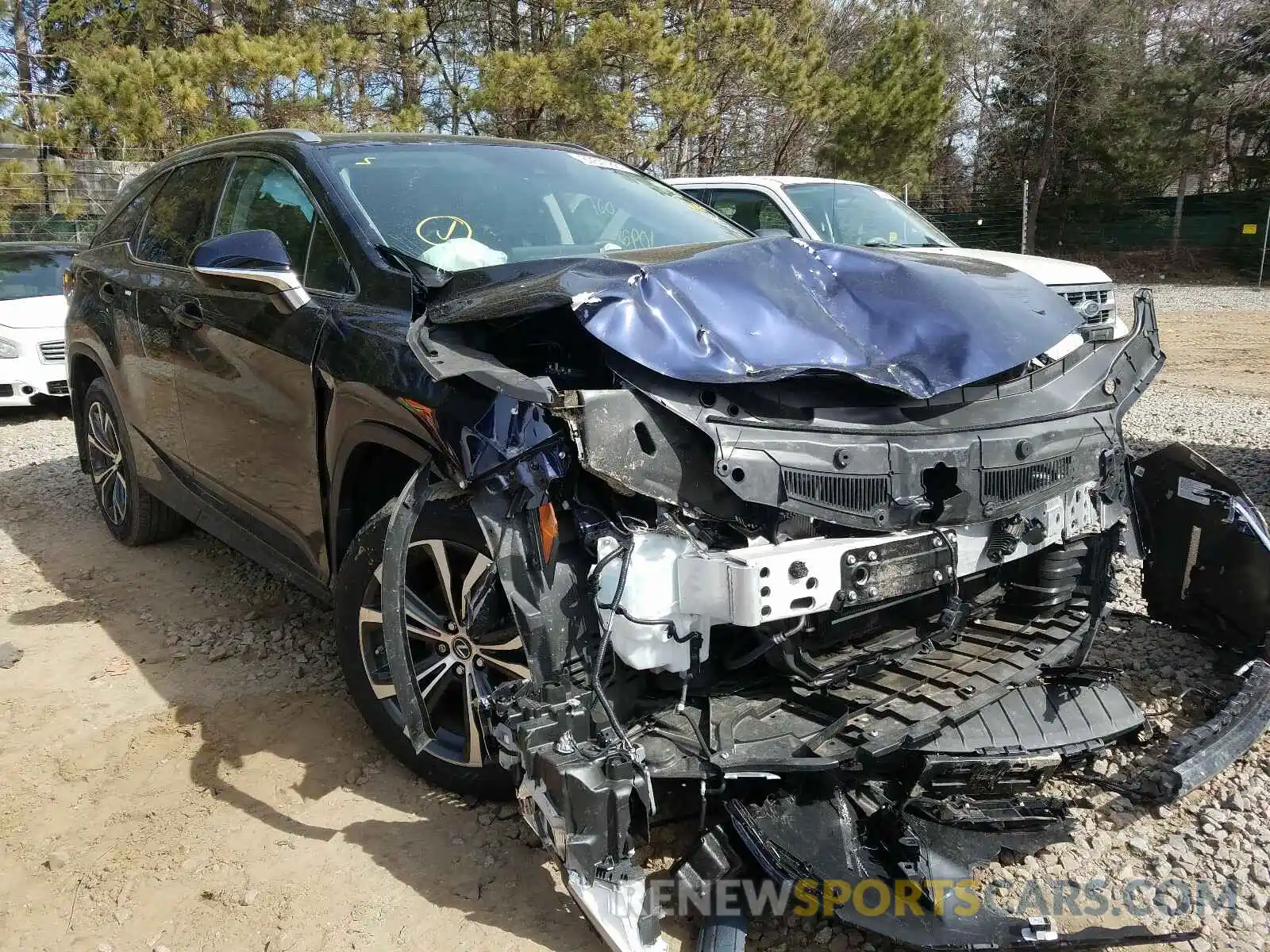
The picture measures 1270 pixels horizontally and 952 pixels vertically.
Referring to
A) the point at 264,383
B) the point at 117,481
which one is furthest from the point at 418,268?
the point at 117,481

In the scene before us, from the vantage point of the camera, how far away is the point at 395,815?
2.87 m

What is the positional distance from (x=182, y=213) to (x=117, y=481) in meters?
1.72

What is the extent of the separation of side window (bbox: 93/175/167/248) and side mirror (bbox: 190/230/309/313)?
193 centimetres

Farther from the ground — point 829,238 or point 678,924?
point 829,238

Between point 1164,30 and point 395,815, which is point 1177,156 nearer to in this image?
point 1164,30

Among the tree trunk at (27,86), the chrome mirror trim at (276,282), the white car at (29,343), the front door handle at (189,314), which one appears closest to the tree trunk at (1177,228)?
the white car at (29,343)

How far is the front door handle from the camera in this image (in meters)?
3.72

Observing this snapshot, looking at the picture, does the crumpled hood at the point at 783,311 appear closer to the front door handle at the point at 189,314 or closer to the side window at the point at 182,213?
the front door handle at the point at 189,314

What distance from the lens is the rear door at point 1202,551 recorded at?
320cm

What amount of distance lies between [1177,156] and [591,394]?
28.5m

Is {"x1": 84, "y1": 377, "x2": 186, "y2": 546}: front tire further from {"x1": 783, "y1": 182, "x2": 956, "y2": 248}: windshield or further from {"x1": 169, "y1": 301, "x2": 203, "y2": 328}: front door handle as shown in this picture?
{"x1": 783, "y1": 182, "x2": 956, "y2": 248}: windshield

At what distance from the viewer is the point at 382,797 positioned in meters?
2.96

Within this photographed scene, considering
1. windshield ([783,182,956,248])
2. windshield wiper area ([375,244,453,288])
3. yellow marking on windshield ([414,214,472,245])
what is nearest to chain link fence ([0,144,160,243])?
windshield ([783,182,956,248])

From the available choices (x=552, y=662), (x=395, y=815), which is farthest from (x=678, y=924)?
(x=395, y=815)
